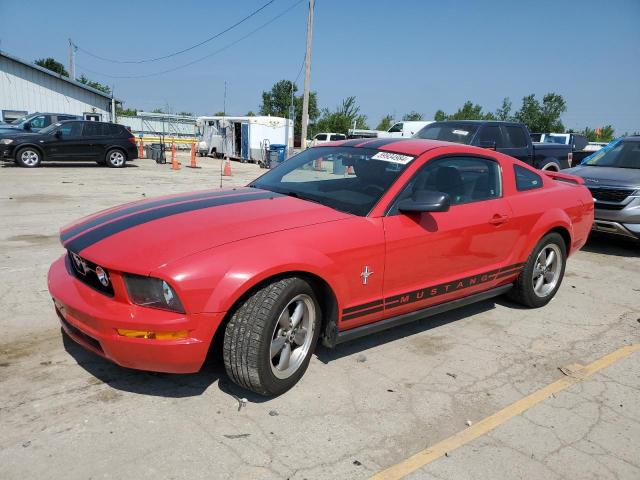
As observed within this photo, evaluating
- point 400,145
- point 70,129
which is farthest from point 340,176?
point 70,129

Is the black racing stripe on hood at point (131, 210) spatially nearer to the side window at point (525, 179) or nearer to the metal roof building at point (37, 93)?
the side window at point (525, 179)

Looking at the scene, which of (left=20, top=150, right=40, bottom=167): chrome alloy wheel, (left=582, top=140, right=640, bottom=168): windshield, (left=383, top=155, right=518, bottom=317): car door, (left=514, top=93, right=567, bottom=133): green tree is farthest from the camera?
(left=514, top=93, right=567, bottom=133): green tree

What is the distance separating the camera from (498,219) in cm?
412

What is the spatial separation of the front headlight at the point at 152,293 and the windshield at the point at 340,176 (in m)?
1.32

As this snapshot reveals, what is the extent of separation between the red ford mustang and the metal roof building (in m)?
27.4

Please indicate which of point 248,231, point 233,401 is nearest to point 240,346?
point 233,401

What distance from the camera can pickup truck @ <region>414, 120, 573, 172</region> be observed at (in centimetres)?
970

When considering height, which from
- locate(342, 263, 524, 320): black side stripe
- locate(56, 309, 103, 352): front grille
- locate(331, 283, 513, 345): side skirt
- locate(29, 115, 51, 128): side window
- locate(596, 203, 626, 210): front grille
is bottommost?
locate(331, 283, 513, 345): side skirt

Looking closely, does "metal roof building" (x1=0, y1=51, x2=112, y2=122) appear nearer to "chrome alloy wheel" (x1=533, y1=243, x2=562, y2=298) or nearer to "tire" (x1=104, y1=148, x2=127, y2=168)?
"tire" (x1=104, y1=148, x2=127, y2=168)

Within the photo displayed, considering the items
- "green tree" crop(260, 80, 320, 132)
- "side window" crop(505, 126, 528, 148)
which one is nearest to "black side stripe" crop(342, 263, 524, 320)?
"side window" crop(505, 126, 528, 148)

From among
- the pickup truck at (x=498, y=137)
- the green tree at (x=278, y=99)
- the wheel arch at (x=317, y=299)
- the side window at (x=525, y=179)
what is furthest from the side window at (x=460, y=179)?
the green tree at (x=278, y=99)

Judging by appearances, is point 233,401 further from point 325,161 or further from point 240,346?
point 325,161

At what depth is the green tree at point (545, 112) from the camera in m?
44.9

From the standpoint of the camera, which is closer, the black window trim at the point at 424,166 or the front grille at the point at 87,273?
the front grille at the point at 87,273
